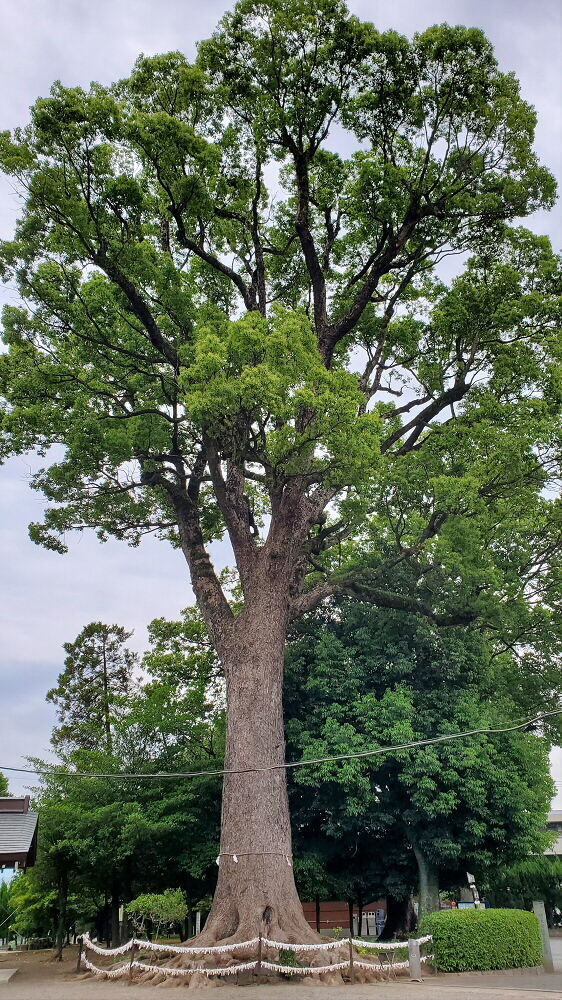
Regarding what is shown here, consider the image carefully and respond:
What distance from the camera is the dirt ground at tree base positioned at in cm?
877

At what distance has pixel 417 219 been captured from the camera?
44.6ft

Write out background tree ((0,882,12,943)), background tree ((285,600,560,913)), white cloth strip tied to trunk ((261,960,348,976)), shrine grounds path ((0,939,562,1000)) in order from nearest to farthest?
shrine grounds path ((0,939,562,1000)) < white cloth strip tied to trunk ((261,960,348,976)) < background tree ((285,600,560,913)) < background tree ((0,882,12,943))

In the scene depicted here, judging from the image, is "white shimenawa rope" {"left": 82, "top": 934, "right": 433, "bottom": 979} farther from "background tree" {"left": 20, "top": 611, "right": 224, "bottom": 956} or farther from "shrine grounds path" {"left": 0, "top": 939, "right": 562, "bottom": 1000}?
"background tree" {"left": 20, "top": 611, "right": 224, "bottom": 956}

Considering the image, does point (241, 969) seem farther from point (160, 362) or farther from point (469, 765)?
point (160, 362)

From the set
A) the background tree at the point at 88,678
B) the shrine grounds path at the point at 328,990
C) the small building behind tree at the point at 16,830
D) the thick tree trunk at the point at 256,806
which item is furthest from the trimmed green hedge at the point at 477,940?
the background tree at the point at 88,678

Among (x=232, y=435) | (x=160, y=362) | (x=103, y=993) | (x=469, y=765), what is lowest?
(x=103, y=993)

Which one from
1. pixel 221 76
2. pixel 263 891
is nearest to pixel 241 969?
pixel 263 891

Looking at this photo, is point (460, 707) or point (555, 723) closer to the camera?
point (460, 707)

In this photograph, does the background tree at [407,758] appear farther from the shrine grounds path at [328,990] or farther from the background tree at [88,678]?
the background tree at [88,678]

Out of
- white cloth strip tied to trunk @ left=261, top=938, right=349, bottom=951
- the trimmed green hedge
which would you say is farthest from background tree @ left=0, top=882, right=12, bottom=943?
white cloth strip tied to trunk @ left=261, top=938, right=349, bottom=951

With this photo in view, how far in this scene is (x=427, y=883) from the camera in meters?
14.7

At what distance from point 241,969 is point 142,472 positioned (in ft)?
27.5

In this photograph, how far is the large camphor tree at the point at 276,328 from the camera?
11680 mm

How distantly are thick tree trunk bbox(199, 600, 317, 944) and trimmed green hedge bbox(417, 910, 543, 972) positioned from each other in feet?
9.51
